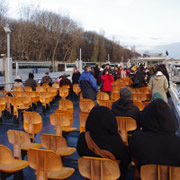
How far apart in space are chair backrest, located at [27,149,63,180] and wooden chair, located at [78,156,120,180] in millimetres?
362

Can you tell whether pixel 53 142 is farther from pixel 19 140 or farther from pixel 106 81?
pixel 106 81

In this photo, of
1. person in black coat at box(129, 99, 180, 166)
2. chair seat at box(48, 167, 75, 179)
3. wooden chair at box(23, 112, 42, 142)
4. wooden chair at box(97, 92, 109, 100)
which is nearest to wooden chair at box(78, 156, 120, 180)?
person in black coat at box(129, 99, 180, 166)

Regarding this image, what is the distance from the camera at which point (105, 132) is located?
2.88 meters

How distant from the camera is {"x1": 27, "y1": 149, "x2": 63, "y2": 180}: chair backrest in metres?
2.91

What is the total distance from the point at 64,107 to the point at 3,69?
8.73 metres

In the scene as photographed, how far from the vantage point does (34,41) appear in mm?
42344

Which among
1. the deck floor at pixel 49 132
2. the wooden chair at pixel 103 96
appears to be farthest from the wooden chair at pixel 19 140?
the wooden chair at pixel 103 96

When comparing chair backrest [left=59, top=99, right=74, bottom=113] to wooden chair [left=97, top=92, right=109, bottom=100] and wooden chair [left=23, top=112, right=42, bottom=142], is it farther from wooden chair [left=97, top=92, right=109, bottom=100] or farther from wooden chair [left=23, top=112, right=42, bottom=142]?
wooden chair [left=97, top=92, right=109, bottom=100]

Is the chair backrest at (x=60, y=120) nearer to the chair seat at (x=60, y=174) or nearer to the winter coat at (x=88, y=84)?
the chair seat at (x=60, y=174)

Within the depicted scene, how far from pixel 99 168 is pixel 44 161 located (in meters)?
0.70

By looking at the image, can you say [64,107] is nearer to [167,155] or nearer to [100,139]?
[100,139]

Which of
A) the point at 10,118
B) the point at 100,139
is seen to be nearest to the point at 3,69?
the point at 10,118

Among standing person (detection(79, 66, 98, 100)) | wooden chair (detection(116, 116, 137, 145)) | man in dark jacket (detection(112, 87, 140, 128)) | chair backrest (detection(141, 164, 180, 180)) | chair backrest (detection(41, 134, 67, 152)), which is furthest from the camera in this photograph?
standing person (detection(79, 66, 98, 100))

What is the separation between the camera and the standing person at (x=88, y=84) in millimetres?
7952
